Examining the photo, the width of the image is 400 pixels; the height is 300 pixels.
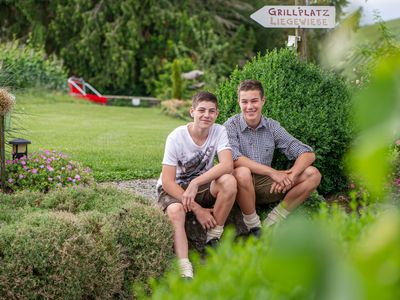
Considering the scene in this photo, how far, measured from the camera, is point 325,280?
408mm

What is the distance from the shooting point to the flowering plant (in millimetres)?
4966

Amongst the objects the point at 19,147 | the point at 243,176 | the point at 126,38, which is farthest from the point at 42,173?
the point at 126,38

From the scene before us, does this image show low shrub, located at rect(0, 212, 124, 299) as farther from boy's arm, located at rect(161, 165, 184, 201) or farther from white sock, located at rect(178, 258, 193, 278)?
boy's arm, located at rect(161, 165, 184, 201)

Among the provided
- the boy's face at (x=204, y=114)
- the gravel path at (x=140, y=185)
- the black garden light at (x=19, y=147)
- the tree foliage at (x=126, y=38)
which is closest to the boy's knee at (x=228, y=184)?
the boy's face at (x=204, y=114)

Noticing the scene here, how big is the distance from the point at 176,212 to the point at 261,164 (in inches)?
34.2

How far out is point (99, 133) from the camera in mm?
12242

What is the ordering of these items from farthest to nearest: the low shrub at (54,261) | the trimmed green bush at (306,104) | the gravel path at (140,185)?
the gravel path at (140,185) < the trimmed green bush at (306,104) < the low shrub at (54,261)

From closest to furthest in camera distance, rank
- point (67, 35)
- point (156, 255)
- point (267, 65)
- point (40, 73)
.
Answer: point (156, 255) → point (267, 65) → point (40, 73) → point (67, 35)

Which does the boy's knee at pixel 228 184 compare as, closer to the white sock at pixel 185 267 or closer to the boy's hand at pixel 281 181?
the boy's hand at pixel 281 181

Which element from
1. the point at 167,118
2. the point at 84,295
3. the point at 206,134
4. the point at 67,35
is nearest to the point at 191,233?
the point at 206,134

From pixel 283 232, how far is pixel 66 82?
21.2 metres

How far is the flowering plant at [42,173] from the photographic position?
497 centimetres

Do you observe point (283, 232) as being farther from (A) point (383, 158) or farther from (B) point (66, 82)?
(B) point (66, 82)

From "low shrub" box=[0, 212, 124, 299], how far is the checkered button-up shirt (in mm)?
1617
